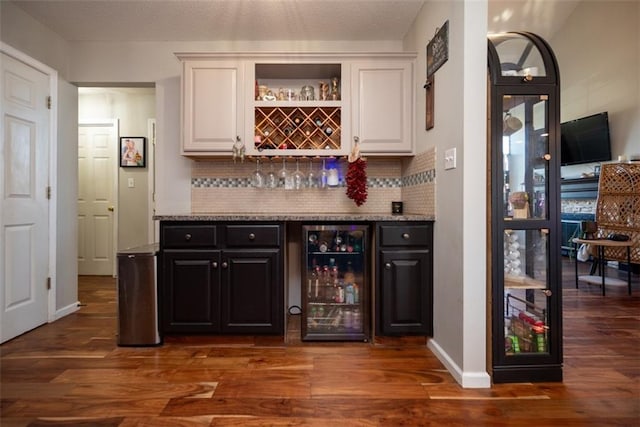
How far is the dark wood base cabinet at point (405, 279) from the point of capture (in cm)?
228

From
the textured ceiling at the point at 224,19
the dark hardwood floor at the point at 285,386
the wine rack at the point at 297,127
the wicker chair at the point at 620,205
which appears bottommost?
the dark hardwood floor at the point at 285,386

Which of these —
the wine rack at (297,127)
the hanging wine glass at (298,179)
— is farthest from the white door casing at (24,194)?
the hanging wine glass at (298,179)

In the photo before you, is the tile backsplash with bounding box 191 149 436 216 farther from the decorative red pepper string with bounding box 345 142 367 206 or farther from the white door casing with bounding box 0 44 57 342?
the white door casing with bounding box 0 44 57 342

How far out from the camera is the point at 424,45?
2424 mm

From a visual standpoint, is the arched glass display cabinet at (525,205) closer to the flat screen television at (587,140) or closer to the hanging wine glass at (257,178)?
the hanging wine glass at (257,178)

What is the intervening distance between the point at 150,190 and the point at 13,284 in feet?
6.60

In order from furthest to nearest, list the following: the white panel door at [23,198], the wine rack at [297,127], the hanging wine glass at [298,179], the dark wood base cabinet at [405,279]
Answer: the hanging wine glass at [298,179] < the wine rack at [297,127] < the white panel door at [23,198] < the dark wood base cabinet at [405,279]

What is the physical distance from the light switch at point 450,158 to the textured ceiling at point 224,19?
49.0 inches

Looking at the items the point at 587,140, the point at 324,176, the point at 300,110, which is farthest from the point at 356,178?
the point at 587,140

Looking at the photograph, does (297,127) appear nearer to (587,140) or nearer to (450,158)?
(450,158)

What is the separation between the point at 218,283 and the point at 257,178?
0.98 metres

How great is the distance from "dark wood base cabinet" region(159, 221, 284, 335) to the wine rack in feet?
2.71

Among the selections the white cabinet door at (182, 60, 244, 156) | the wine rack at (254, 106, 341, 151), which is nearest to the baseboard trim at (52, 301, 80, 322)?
the white cabinet door at (182, 60, 244, 156)

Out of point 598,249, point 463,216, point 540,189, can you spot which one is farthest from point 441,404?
point 598,249
